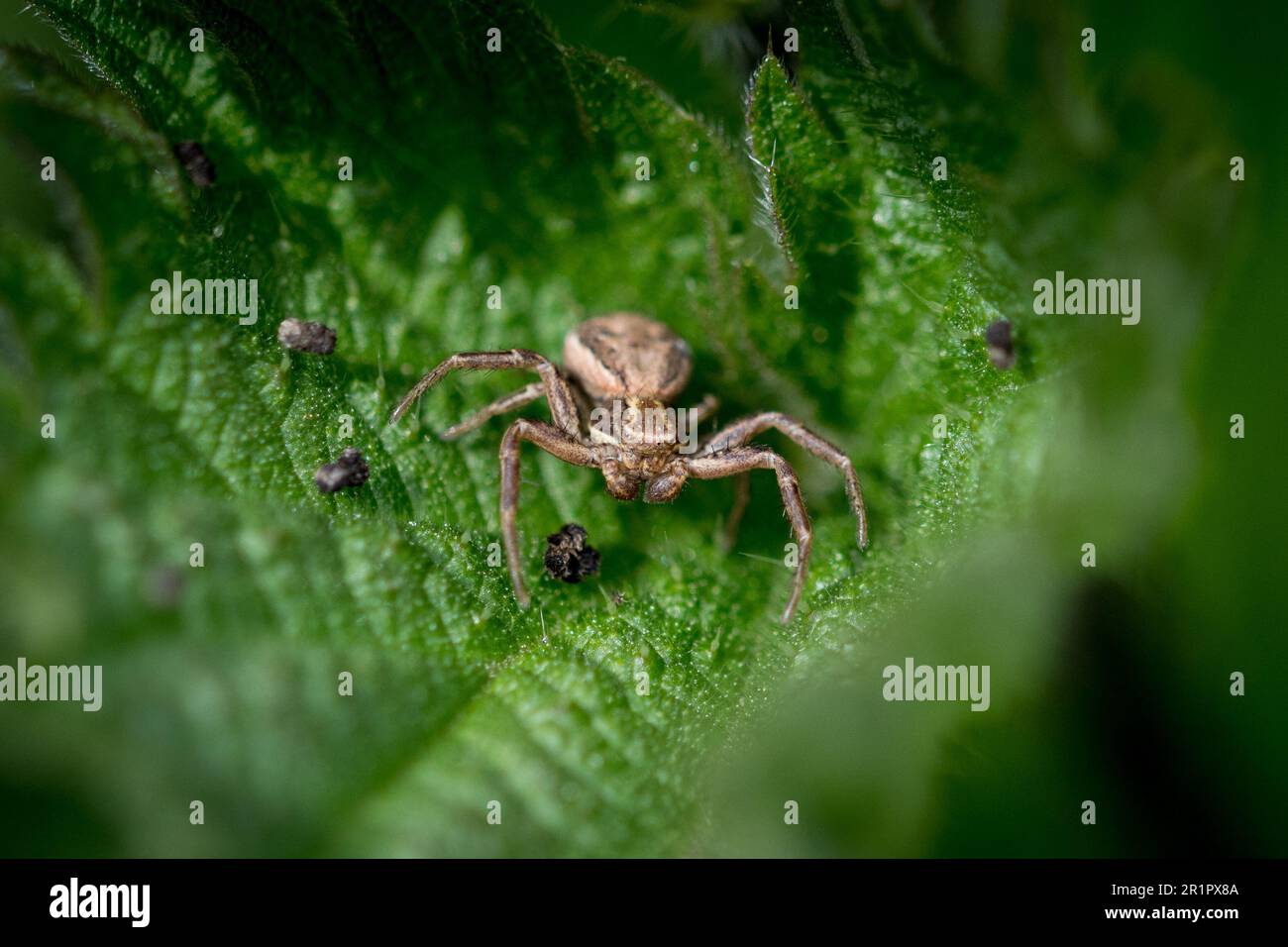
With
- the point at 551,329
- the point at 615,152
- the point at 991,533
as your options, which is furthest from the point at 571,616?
the point at 615,152

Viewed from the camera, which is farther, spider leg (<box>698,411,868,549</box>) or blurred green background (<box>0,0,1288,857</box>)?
spider leg (<box>698,411,868,549</box>)

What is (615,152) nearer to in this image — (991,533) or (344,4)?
(344,4)

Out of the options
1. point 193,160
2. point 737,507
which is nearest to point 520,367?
point 737,507

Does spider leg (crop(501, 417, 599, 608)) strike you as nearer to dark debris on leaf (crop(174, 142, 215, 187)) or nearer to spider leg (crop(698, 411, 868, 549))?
spider leg (crop(698, 411, 868, 549))
